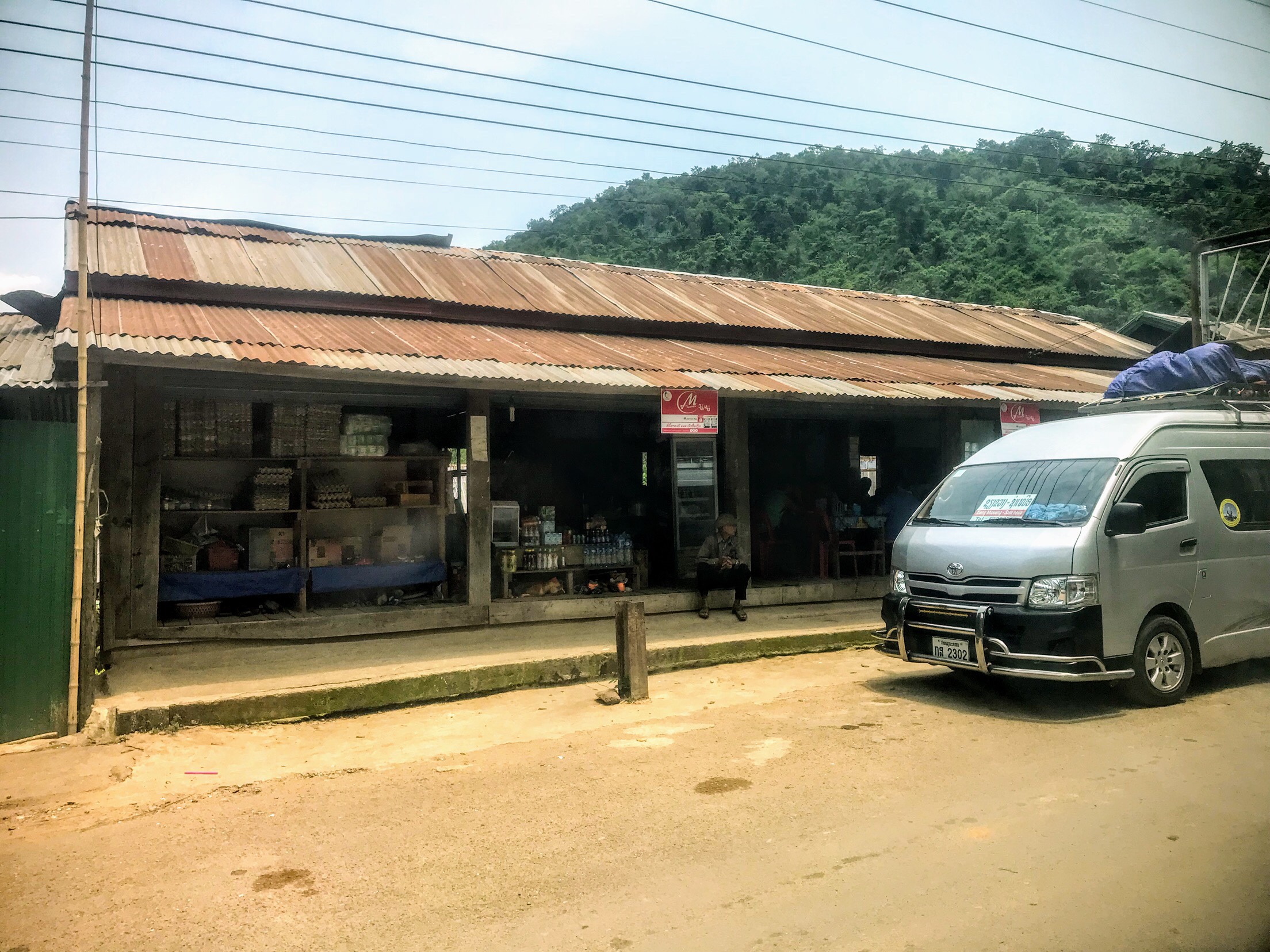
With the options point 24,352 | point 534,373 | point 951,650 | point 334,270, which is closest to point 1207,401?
point 951,650

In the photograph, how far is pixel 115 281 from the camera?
9.11m

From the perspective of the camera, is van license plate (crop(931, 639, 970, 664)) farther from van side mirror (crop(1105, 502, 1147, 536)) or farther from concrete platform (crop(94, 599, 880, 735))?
concrete platform (crop(94, 599, 880, 735))

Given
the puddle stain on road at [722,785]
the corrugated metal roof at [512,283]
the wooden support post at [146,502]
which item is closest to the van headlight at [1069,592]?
the puddle stain on road at [722,785]

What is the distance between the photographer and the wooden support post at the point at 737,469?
11.8 meters

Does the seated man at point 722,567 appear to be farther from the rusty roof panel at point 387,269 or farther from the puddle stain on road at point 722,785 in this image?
the puddle stain on road at point 722,785

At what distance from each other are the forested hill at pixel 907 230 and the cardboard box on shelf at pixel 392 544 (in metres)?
13.0

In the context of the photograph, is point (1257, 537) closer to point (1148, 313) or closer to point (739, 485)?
point (739, 485)

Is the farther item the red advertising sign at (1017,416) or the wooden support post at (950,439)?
the wooden support post at (950,439)

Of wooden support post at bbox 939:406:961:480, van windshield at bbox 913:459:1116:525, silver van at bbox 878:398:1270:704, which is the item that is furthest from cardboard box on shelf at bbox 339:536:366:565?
wooden support post at bbox 939:406:961:480

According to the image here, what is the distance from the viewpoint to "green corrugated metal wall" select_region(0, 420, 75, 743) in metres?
6.15

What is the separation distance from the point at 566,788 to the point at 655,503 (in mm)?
7699

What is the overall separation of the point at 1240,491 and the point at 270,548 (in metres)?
9.11

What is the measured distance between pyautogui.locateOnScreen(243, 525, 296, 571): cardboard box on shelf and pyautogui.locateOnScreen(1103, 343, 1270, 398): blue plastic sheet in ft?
27.9

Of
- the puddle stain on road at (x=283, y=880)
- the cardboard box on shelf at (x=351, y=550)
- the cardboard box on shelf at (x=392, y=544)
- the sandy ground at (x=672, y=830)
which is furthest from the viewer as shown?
the cardboard box on shelf at (x=392, y=544)
